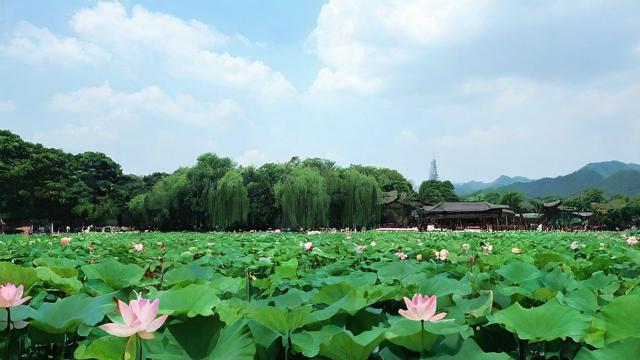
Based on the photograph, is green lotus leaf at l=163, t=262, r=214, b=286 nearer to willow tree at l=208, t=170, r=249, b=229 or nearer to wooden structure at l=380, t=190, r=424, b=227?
willow tree at l=208, t=170, r=249, b=229

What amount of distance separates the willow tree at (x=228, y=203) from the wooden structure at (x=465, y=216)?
62.4ft

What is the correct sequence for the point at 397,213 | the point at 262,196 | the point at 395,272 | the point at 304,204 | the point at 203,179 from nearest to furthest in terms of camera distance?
the point at 395,272, the point at 304,204, the point at 203,179, the point at 262,196, the point at 397,213

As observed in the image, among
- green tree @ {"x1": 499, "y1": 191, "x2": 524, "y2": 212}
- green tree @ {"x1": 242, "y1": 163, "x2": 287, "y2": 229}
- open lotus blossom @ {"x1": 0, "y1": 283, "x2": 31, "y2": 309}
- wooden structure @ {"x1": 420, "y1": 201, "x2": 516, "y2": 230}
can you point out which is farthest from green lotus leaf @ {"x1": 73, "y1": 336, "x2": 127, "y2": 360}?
green tree @ {"x1": 499, "y1": 191, "x2": 524, "y2": 212}

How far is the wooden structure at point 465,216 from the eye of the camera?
143ft

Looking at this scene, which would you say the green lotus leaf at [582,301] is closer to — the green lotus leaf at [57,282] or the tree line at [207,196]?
the green lotus leaf at [57,282]

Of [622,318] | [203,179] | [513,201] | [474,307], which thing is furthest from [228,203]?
[513,201]

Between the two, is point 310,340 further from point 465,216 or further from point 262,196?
point 465,216

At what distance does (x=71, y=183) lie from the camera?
128ft

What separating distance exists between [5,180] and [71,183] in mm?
4976

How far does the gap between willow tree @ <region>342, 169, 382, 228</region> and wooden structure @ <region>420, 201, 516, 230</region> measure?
9871 millimetres

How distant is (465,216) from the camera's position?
4400cm

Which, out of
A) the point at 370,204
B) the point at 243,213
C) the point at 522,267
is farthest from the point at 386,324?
the point at 370,204

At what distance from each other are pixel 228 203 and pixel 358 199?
929 centimetres

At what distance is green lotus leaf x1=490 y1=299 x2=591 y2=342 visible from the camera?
107 centimetres
